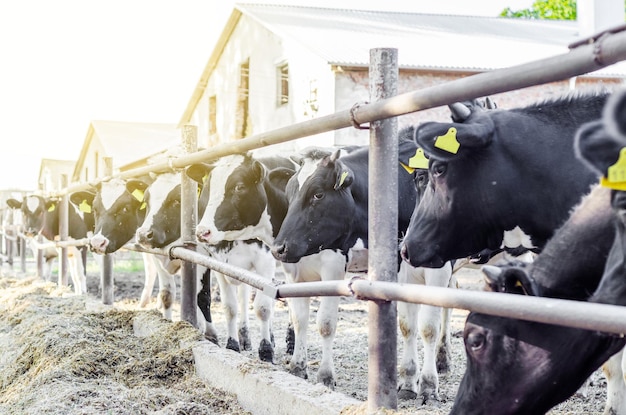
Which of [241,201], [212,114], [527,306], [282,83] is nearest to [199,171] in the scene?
[241,201]

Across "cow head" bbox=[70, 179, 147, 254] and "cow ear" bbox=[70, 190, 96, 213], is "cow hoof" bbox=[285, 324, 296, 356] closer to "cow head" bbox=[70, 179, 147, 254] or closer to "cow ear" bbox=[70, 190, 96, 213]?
"cow head" bbox=[70, 179, 147, 254]

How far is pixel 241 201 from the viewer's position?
19.6 feet

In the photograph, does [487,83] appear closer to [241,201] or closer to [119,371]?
[119,371]

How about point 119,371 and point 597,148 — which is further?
point 119,371

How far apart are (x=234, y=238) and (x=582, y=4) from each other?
1591 centimetres

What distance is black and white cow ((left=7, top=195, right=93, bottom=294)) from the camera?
1138 cm

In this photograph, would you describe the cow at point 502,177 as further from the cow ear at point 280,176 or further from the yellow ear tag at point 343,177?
the cow ear at point 280,176

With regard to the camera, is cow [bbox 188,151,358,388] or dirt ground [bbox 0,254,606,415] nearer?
dirt ground [bbox 0,254,606,415]

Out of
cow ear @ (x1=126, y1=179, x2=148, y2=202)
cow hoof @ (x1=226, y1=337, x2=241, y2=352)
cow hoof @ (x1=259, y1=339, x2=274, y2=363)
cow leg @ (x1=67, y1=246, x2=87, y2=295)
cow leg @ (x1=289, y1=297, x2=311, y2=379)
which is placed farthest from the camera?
cow leg @ (x1=67, y1=246, x2=87, y2=295)

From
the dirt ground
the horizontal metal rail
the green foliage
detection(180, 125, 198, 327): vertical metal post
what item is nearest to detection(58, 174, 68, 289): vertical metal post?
the dirt ground

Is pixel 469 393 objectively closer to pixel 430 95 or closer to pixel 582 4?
pixel 430 95

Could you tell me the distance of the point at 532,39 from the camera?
20469mm

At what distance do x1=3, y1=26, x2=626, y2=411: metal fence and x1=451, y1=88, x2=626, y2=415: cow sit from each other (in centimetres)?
16

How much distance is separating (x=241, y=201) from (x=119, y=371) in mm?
1919
